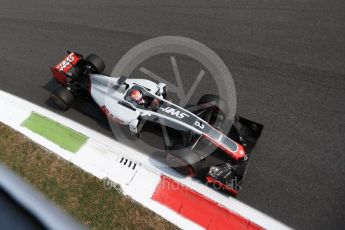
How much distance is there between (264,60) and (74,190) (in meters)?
5.67

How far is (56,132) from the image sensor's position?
752cm

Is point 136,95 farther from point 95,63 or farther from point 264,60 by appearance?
point 264,60

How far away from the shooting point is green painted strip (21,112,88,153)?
727 centimetres

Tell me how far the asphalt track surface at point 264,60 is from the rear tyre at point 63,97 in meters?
0.41

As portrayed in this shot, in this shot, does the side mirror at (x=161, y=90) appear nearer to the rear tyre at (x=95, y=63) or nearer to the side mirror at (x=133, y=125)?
the side mirror at (x=133, y=125)

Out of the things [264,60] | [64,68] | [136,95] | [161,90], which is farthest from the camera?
[264,60]

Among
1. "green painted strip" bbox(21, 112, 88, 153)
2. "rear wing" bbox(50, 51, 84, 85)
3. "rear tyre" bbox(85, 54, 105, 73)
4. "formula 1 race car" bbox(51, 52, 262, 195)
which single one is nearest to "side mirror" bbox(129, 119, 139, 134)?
"formula 1 race car" bbox(51, 52, 262, 195)

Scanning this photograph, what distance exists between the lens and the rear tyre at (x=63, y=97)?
743 centimetres

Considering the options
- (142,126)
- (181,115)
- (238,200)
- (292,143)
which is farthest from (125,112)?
(292,143)

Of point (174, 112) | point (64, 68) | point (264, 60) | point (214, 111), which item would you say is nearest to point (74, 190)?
point (174, 112)

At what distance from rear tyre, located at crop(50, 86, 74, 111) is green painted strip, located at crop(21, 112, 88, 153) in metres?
0.53

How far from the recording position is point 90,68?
7.91 meters

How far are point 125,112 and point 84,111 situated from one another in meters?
1.60

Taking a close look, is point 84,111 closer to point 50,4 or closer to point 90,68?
point 90,68
